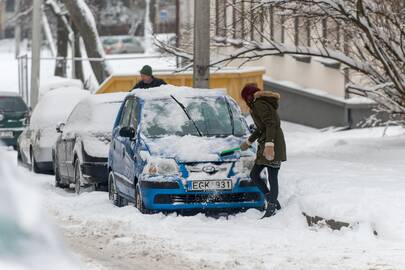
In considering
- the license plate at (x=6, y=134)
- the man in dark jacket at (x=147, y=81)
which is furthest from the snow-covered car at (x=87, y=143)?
the license plate at (x=6, y=134)

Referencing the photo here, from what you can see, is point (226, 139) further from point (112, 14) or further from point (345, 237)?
point (112, 14)

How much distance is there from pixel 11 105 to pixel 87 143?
11.9m

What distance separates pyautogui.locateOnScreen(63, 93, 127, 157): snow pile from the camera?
1694cm

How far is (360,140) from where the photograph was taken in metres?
23.1

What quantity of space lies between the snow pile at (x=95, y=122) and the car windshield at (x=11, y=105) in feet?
32.7

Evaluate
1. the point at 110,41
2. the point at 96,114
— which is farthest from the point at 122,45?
the point at 96,114

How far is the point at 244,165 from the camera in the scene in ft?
44.2

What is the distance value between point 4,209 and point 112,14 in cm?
8189

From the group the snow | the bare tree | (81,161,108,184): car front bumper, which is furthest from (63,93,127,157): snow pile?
the snow

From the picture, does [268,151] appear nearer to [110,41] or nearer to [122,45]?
[122,45]

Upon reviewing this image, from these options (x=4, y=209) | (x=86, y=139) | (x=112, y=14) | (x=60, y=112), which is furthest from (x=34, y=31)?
(x=112, y=14)

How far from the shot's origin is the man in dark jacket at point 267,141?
13.2m

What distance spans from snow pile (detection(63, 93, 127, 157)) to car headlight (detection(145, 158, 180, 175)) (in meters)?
3.50

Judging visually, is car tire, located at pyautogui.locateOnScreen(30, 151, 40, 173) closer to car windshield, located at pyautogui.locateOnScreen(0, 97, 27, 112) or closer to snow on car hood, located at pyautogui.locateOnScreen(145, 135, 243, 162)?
car windshield, located at pyautogui.locateOnScreen(0, 97, 27, 112)
